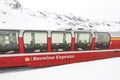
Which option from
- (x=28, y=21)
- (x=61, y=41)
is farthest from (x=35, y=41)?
(x=28, y=21)

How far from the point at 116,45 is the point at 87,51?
2.08 meters

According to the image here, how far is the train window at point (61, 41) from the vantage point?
959 cm

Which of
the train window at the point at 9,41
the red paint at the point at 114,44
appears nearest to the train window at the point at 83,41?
the red paint at the point at 114,44

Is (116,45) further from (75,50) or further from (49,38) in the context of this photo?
(49,38)

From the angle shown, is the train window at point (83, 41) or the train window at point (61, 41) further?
the train window at point (83, 41)

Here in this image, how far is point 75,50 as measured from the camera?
1009 cm

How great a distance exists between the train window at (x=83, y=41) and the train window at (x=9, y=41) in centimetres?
342

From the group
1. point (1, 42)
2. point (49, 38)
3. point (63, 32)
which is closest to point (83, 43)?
point (63, 32)

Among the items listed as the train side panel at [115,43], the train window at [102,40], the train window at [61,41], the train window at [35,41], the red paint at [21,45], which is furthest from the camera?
the train side panel at [115,43]

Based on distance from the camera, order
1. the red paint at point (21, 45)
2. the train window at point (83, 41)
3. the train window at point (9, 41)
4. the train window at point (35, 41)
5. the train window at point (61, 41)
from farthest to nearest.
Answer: the train window at point (83, 41) → the train window at point (61, 41) → the train window at point (35, 41) → the red paint at point (21, 45) → the train window at point (9, 41)

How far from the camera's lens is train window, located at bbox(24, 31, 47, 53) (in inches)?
359

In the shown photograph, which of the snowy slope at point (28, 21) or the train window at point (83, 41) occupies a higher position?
the snowy slope at point (28, 21)

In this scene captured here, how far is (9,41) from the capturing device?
8.88m

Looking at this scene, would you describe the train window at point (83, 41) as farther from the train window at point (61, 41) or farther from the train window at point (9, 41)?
the train window at point (9, 41)
